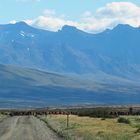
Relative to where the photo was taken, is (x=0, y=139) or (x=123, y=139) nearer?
(x=123, y=139)

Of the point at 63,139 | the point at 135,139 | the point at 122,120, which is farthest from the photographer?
the point at 122,120

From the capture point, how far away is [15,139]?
54.3 metres

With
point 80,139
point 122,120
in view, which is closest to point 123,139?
point 80,139

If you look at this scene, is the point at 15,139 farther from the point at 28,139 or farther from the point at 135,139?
the point at 135,139

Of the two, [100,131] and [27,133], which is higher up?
[100,131]

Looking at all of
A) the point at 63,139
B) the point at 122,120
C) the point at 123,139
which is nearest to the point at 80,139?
the point at 63,139

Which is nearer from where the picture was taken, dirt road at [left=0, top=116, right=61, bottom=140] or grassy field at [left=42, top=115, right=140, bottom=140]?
grassy field at [left=42, top=115, right=140, bottom=140]

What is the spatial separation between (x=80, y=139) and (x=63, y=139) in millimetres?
1495

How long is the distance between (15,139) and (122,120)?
43.4m

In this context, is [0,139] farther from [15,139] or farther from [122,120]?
[122,120]

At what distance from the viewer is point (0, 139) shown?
54.0 metres

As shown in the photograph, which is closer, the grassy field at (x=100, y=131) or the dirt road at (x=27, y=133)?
the grassy field at (x=100, y=131)

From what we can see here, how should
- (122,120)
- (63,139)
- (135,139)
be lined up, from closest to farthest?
(135,139) → (63,139) → (122,120)

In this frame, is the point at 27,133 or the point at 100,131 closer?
the point at 100,131
